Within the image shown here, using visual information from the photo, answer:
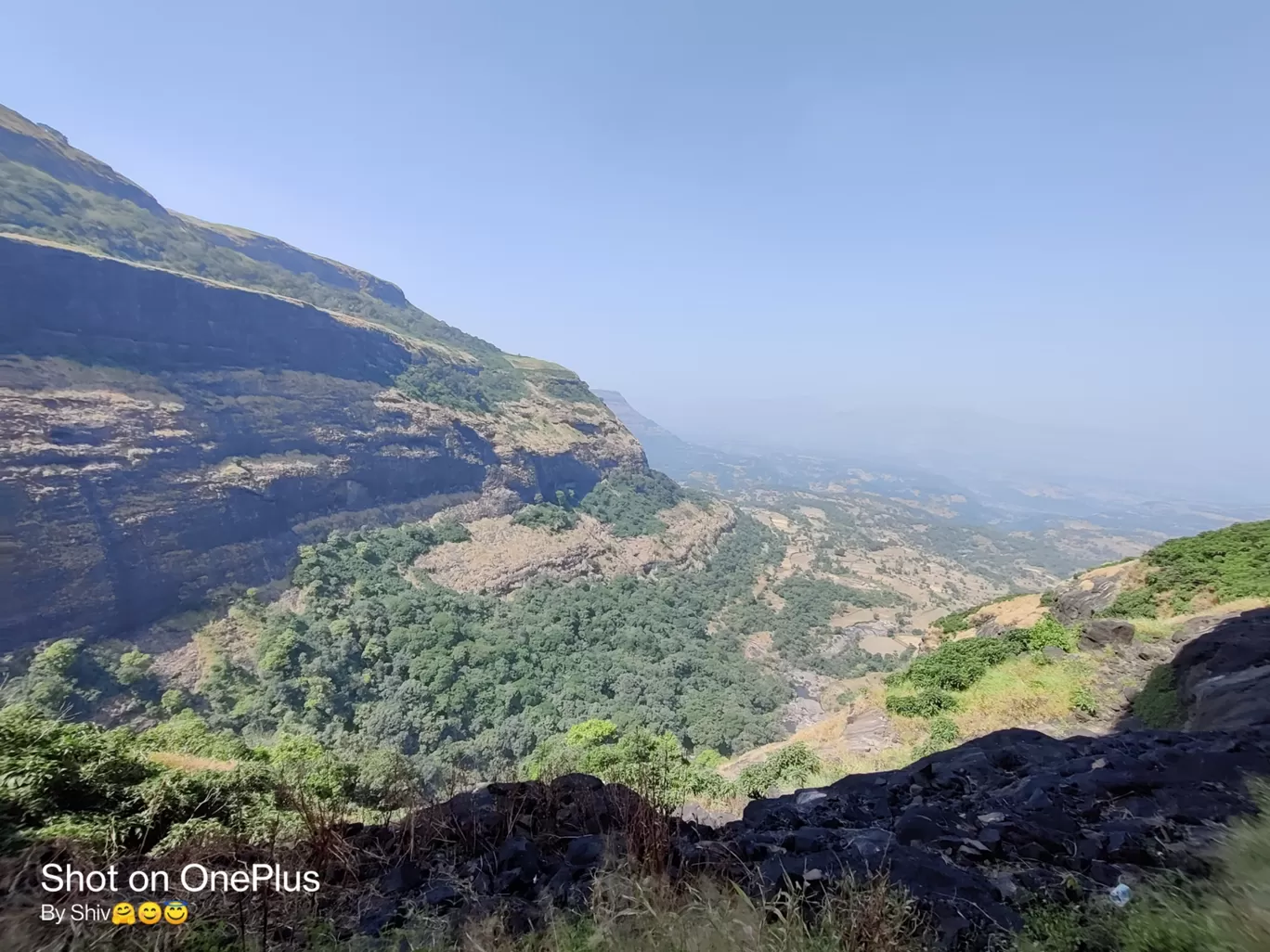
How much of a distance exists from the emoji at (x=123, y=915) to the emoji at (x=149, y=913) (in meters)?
0.03

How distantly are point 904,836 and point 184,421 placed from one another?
200ft

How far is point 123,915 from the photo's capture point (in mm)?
2787

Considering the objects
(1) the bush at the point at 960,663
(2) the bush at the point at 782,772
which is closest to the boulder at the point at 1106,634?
(1) the bush at the point at 960,663

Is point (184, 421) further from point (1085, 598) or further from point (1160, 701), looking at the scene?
point (1160, 701)

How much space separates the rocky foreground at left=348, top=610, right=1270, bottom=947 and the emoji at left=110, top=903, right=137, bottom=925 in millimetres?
1098

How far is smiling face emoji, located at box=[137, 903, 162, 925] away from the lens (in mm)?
2791

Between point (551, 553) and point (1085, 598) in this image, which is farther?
point (551, 553)

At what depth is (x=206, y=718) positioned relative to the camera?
3036 centimetres

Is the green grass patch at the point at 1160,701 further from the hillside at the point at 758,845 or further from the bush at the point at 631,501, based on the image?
the bush at the point at 631,501

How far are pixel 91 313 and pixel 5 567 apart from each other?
31.4m

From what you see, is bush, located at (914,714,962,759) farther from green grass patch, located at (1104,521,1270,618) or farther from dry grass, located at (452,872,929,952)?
dry grass, located at (452,872,929,952)

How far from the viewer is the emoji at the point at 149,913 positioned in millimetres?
2791

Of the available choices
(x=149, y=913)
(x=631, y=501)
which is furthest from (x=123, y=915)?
(x=631, y=501)

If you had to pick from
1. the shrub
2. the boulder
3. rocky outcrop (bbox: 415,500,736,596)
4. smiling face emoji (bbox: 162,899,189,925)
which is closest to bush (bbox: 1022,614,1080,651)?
the boulder
